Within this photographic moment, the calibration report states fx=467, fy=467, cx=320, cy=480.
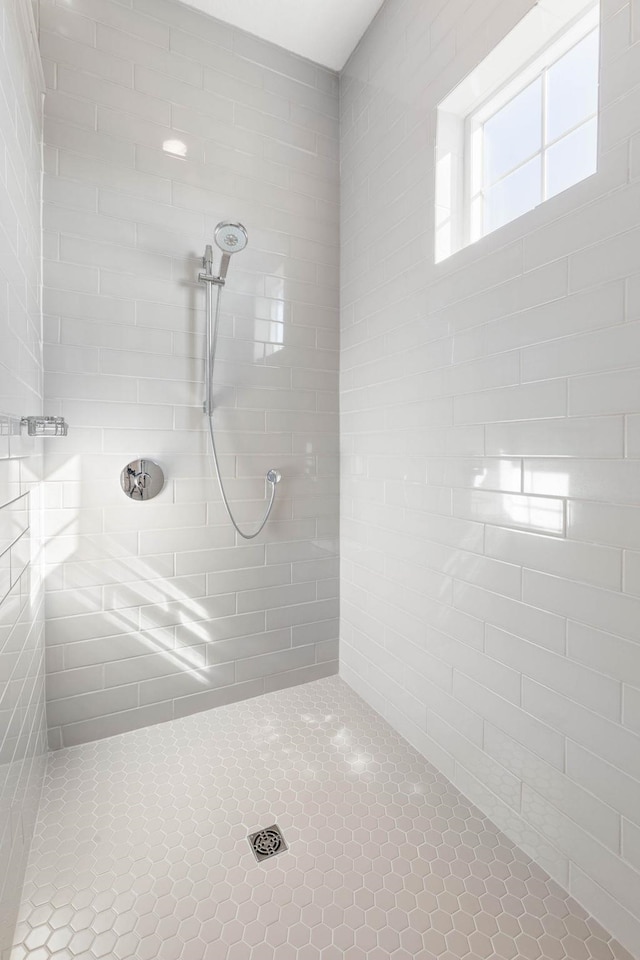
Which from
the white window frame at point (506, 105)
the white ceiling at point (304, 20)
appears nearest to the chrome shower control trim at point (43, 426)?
the white window frame at point (506, 105)

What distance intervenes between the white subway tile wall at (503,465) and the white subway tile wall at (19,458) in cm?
120

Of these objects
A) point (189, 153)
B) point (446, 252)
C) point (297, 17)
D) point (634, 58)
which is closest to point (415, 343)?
point (446, 252)

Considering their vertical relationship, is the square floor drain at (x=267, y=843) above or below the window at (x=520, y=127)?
below

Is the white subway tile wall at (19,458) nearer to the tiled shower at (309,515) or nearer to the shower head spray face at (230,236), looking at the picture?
the tiled shower at (309,515)

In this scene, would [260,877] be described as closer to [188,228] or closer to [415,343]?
[415,343]

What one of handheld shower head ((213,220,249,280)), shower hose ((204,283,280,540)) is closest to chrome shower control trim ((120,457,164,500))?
shower hose ((204,283,280,540))

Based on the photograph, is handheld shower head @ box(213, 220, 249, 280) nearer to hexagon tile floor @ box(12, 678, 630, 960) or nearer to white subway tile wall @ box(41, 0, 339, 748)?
white subway tile wall @ box(41, 0, 339, 748)

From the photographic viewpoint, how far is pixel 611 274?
1.02 metres

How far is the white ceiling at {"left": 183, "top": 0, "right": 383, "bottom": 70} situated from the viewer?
1.81 metres

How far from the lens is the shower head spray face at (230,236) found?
1614 mm

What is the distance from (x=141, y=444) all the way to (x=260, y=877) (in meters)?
1.39

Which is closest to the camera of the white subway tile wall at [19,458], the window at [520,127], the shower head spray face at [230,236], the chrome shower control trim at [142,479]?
the white subway tile wall at [19,458]

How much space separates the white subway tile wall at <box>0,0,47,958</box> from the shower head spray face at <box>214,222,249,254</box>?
0.56m

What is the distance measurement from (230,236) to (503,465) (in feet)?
3.92
